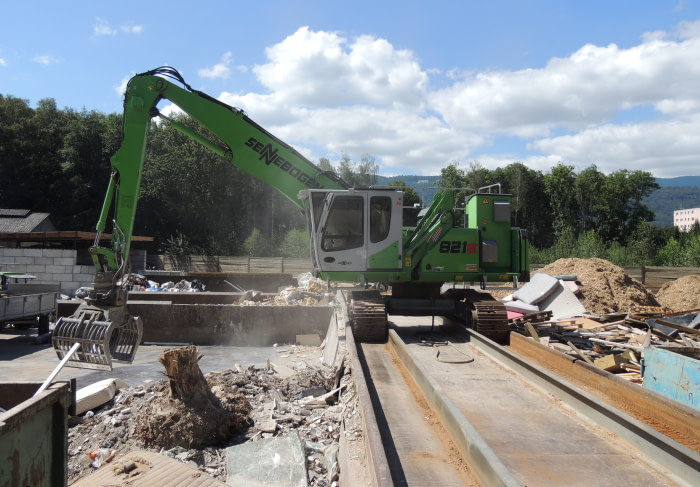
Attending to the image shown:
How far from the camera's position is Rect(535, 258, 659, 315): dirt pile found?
540 inches

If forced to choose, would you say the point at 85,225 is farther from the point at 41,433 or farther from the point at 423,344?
the point at 41,433

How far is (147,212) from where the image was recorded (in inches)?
1740

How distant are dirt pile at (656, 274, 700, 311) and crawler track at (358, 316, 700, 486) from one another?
12.0 m

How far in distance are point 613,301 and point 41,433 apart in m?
14.4

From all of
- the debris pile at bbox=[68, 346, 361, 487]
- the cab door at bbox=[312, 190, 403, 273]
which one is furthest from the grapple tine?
the cab door at bbox=[312, 190, 403, 273]

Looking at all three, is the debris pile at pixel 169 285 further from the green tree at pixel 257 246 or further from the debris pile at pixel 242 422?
the green tree at pixel 257 246

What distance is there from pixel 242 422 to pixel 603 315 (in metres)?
9.18

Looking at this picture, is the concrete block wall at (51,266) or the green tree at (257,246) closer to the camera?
the concrete block wall at (51,266)

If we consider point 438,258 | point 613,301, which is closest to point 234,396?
point 438,258

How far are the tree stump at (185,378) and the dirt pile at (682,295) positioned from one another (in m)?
15.0

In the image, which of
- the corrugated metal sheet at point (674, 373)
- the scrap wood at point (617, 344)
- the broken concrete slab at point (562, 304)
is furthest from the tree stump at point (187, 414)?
the broken concrete slab at point (562, 304)

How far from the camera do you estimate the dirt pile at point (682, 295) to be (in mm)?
15873

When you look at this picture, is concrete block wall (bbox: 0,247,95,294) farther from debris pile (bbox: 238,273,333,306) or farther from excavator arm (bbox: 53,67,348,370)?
excavator arm (bbox: 53,67,348,370)

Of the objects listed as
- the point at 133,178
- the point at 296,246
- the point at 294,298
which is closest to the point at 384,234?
the point at 133,178
